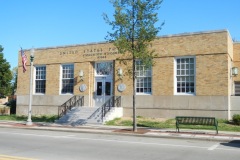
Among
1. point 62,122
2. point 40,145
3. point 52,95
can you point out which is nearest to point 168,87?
point 62,122

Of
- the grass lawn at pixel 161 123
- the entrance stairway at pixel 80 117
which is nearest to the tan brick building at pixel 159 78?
the grass lawn at pixel 161 123

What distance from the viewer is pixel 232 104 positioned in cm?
2264

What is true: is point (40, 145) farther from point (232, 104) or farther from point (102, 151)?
point (232, 104)

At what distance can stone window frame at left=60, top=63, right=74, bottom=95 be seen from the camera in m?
28.5

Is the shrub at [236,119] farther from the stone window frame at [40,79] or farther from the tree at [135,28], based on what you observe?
the stone window frame at [40,79]

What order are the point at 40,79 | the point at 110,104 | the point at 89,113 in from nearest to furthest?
the point at 89,113 < the point at 110,104 < the point at 40,79

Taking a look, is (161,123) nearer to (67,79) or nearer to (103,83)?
(103,83)

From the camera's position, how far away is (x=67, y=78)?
28672 mm

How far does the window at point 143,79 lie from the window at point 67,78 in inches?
255

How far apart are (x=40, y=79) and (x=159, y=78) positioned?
476 inches

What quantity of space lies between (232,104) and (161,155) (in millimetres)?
13710

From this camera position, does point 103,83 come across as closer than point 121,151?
No

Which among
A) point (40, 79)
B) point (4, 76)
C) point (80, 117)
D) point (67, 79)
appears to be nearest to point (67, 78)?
point (67, 79)

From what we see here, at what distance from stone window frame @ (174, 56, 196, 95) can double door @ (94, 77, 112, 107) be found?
5856mm
